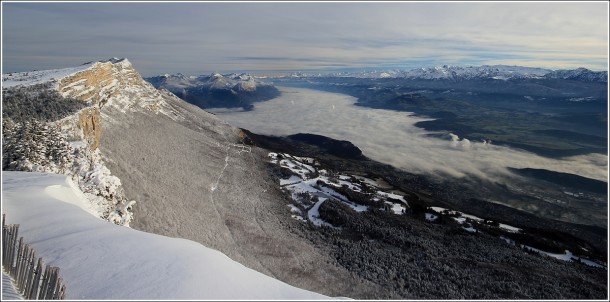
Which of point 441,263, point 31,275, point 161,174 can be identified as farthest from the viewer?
point 161,174

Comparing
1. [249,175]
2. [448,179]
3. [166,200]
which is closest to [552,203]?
[448,179]

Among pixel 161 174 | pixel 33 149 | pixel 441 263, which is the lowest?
pixel 441 263

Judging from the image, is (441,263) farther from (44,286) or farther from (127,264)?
(44,286)

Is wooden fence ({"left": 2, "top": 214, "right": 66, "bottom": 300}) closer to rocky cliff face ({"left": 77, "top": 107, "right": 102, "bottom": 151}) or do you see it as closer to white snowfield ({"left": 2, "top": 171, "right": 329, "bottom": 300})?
white snowfield ({"left": 2, "top": 171, "right": 329, "bottom": 300})

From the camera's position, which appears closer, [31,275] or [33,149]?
[31,275]

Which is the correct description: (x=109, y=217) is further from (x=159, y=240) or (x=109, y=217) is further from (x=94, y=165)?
(x=159, y=240)

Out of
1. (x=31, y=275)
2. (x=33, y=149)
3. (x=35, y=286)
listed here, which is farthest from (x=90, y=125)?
(x=35, y=286)

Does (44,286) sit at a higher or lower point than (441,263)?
higher
